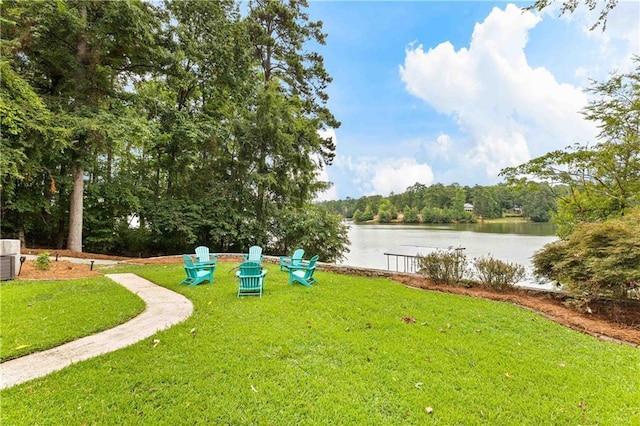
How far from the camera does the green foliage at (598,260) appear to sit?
502 cm

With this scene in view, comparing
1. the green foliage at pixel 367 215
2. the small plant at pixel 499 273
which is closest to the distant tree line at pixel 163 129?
the small plant at pixel 499 273

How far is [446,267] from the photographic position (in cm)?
733

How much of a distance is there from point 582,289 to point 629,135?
663cm

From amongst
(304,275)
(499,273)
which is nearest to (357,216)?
(499,273)

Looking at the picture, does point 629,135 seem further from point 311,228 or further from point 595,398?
point 311,228

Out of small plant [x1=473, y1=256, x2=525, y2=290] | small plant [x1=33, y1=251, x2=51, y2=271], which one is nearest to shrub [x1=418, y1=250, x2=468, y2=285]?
small plant [x1=473, y1=256, x2=525, y2=290]

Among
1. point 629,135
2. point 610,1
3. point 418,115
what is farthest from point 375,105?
point 610,1

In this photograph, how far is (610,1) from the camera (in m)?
4.29

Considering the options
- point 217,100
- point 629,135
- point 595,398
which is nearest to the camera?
point 595,398

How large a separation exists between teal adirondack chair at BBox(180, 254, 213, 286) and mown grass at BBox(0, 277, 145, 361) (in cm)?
119

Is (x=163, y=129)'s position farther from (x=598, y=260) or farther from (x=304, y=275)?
(x=598, y=260)

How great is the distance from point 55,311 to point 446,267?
771 centimetres

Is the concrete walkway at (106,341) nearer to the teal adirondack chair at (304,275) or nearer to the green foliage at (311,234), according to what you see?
the teal adirondack chair at (304,275)

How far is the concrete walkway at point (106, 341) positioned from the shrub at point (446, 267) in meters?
5.59
